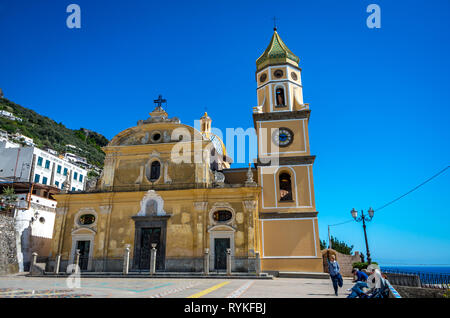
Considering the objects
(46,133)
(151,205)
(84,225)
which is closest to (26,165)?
(84,225)

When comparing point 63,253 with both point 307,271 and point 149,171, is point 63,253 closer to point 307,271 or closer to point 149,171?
point 149,171

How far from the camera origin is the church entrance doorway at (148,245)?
22.9 m

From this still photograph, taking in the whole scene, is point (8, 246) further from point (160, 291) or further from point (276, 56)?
point (276, 56)

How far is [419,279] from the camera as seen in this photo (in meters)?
15.5

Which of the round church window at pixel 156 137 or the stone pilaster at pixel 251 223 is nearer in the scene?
the stone pilaster at pixel 251 223

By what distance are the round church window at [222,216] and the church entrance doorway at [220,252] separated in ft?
4.84

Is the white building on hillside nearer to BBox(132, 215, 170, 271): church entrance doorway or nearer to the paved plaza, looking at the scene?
BBox(132, 215, 170, 271): church entrance doorway

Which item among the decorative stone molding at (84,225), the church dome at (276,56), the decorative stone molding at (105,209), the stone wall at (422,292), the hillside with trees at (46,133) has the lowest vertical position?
the stone wall at (422,292)

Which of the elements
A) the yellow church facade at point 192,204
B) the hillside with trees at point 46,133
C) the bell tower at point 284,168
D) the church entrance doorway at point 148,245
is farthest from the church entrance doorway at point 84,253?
the hillside with trees at point 46,133

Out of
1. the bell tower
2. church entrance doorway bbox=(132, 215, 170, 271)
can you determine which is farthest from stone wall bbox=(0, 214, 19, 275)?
the bell tower

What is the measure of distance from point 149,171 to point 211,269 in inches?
370

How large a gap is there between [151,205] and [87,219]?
5519mm

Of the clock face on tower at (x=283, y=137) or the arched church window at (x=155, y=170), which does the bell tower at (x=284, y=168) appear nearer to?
the clock face on tower at (x=283, y=137)
